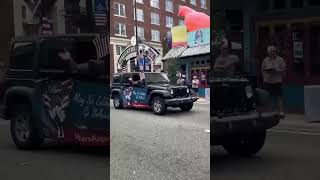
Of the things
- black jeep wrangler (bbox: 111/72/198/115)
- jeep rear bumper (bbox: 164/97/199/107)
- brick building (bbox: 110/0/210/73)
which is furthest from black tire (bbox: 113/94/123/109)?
jeep rear bumper (bbox: 164/97/199/107)

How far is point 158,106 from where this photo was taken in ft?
6.34

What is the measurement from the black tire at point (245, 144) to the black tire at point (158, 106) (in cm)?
35

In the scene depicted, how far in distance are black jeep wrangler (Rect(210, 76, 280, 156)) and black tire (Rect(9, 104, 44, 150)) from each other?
976mm

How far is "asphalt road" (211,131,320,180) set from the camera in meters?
2.06

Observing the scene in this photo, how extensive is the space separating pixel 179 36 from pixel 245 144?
62cm

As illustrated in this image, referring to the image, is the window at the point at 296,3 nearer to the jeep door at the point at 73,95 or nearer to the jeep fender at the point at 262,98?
the jeep fender at the point at 262,98

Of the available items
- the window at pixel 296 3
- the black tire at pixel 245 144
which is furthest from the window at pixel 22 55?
Answer: the window at pixel 296 3

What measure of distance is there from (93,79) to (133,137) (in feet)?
1.22

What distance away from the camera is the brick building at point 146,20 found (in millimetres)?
1874

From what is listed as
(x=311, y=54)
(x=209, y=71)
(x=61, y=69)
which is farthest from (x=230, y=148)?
(x=61, y=69)

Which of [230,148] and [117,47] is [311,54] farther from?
[117,47]

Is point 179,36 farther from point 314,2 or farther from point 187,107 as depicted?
point 314,2

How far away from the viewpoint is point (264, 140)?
213 centimetres

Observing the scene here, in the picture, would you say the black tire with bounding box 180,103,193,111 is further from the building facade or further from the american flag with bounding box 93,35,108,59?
the american flag with bounding box 93,35,108,59
